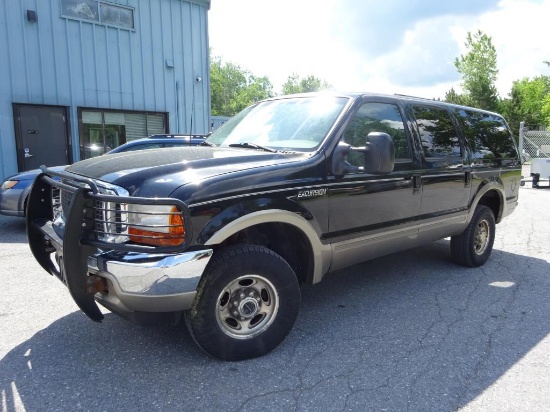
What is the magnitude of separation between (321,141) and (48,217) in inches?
86.7

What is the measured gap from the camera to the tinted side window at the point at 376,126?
349 cm

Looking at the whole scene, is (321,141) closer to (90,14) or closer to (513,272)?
→ (513,272)

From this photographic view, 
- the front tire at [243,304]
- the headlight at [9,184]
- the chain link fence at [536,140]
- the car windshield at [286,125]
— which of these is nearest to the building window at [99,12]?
the headlight at [9,184]

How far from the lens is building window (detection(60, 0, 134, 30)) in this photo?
36.1 feet

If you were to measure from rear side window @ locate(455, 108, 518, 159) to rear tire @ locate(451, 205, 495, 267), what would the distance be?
0.70 metres

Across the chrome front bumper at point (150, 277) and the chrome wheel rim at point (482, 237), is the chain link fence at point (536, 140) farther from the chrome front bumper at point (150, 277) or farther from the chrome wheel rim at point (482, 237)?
the chrome front bumper at point (150, 277)

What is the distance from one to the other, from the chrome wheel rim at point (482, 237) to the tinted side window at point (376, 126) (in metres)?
1.89

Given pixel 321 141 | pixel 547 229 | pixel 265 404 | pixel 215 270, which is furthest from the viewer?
pixel 547 229

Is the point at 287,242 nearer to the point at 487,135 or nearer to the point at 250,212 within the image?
the point at 250,212

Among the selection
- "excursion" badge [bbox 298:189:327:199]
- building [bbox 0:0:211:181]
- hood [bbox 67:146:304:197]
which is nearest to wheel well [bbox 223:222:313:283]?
"excursion" badge [bbox 298:189:327:199]

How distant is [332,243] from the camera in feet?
10.9

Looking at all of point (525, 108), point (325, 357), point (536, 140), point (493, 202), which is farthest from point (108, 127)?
point (525, 108)

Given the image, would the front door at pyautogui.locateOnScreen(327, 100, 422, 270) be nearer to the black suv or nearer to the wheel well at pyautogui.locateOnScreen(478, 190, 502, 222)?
the black suv

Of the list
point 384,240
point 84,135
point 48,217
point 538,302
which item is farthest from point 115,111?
point 538,302
